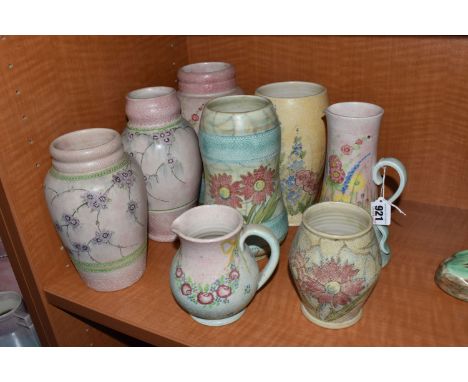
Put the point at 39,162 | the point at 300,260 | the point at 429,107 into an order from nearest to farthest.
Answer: the point at 300,260
the point at 39,162
the point at 429,107

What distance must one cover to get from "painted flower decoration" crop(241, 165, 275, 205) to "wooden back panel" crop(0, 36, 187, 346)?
12.5 inches

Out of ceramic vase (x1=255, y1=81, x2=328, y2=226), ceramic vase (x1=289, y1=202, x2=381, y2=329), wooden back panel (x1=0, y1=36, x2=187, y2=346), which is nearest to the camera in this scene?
ceramic vase (x1=289, y1=202, x2=381, y2=329)

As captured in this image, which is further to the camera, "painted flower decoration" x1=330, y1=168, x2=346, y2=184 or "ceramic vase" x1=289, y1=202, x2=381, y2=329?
"painted flower decoration" x1=330, y1=168, x2=346, y2=184

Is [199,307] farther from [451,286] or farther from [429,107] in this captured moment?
[429,107]

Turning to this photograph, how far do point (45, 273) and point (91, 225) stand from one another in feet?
0.63

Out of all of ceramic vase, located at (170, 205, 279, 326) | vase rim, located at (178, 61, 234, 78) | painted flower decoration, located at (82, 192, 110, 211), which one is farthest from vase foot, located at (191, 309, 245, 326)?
vase rim, located at (178, 61, 234, 78)

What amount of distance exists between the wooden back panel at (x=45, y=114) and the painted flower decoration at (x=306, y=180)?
365 millimetres

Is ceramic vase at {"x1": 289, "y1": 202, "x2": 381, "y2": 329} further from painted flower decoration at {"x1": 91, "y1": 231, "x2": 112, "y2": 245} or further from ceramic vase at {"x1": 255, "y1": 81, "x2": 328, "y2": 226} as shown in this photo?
painted flower decoration at {"x1": 91, "y1": 231, "x2": 112, "y2": 245}

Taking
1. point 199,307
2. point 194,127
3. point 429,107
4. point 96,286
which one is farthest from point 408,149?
point 96,286

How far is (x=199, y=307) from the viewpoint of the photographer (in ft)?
2.30

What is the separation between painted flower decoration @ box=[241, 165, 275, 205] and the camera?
78 centimetres

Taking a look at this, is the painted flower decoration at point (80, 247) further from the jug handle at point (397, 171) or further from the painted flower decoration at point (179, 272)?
the jug handle at point (397, 171)

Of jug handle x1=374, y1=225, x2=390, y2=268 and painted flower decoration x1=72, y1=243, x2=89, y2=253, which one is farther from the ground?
painted flower decoration x1=72, y1=243, x2=89, y2=253

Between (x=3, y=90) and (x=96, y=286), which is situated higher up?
(x=3, y=90)
